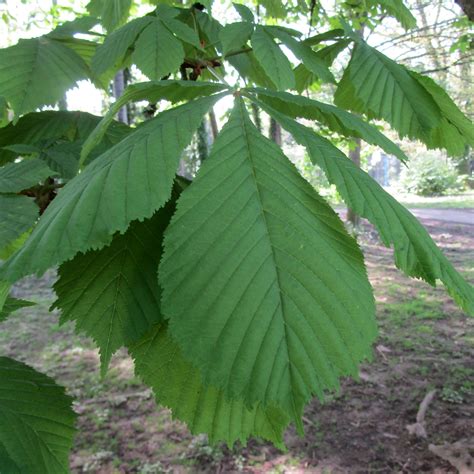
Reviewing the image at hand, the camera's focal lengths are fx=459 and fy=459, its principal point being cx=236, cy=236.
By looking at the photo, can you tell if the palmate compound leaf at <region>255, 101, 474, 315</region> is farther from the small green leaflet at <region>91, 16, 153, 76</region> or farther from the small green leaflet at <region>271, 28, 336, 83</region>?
the small green leaflet at <region>91, 16, 153, 76</region>

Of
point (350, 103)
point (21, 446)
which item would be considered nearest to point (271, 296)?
point (21, 446)

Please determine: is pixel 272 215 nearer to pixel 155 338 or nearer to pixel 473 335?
pixel 155 338

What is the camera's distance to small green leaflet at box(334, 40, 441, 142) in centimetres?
82

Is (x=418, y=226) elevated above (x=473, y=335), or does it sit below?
above

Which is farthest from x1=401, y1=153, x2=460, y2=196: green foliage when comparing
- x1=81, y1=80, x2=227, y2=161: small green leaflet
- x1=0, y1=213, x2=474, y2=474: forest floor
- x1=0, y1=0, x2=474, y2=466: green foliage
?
x1=81, y1=80, x2=227, y2=161: small green leaflet

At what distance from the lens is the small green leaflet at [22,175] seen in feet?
2.08

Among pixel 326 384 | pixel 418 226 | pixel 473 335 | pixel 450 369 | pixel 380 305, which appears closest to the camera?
pixel 326 384

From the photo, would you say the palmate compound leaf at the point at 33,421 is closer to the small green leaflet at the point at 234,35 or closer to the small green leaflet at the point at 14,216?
the small green leaflet at the point at 14,216

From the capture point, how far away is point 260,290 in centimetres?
38

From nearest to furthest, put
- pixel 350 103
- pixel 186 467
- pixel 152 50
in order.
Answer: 1. pixel 152 50
2. pixel 350 103
3. pixel 186 467

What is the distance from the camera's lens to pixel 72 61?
36.6 inches

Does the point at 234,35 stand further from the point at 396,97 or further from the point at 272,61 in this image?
the point at 396,97

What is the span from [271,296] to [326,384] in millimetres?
86

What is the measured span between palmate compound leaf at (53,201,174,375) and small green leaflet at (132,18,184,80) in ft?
1.22
